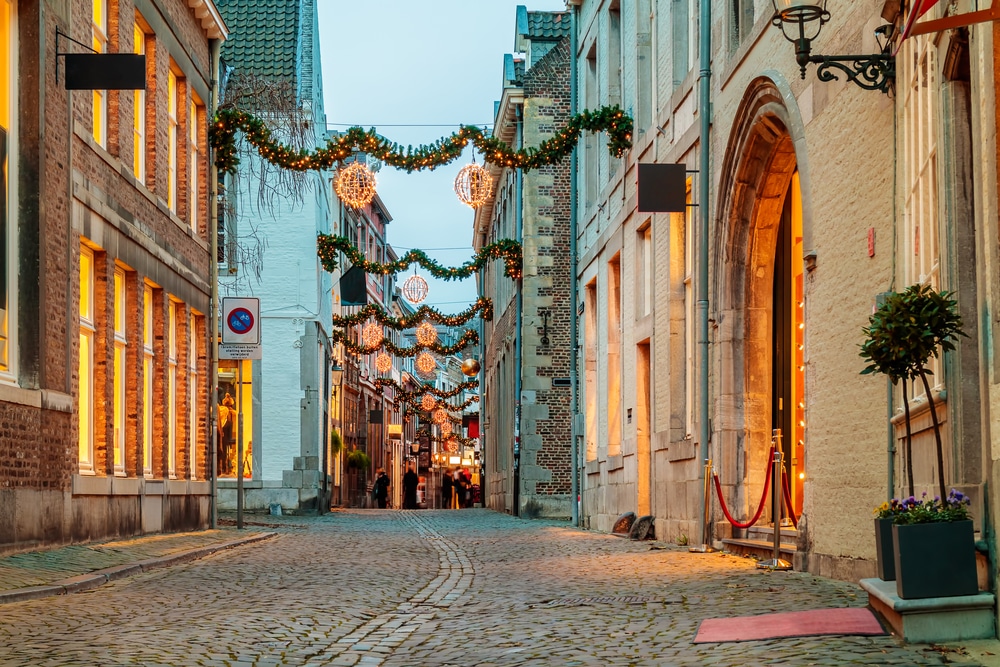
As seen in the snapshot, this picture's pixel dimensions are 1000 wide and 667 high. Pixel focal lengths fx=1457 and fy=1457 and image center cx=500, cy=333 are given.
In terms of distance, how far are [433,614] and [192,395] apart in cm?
1298

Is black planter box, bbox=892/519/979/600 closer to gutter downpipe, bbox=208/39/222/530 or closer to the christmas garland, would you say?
gutter downpipe, bbox=208/39/222/530

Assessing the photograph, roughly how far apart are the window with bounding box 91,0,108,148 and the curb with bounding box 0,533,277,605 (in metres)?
4.92

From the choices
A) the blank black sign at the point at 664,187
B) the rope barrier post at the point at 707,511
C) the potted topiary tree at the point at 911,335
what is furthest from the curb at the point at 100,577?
the blank black sign at the point at 664,187

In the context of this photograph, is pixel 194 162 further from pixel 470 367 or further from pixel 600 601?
pixel 470 367

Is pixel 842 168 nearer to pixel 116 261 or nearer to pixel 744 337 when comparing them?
pixel 744 337

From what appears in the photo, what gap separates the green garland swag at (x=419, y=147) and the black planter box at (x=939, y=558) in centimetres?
1476

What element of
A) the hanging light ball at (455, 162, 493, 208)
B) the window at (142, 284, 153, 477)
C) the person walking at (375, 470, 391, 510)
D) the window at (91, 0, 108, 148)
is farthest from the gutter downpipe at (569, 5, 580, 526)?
the person walking at (375, 470, 391, 510)

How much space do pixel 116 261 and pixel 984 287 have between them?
1227 cm

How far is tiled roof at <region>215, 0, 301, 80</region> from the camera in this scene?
32594 mm

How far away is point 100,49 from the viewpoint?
16.8 meters

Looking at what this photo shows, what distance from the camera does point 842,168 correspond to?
10.8 metres

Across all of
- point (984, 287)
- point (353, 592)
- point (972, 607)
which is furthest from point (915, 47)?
point (353, 592)

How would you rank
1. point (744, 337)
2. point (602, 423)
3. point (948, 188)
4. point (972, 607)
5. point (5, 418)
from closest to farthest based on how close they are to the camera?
point (972, 607)
point (948, 188)
point (5, 418)
point (744, 337)
point (602, 423)

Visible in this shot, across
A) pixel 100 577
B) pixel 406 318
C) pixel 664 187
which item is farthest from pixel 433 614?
pixel 406 318
